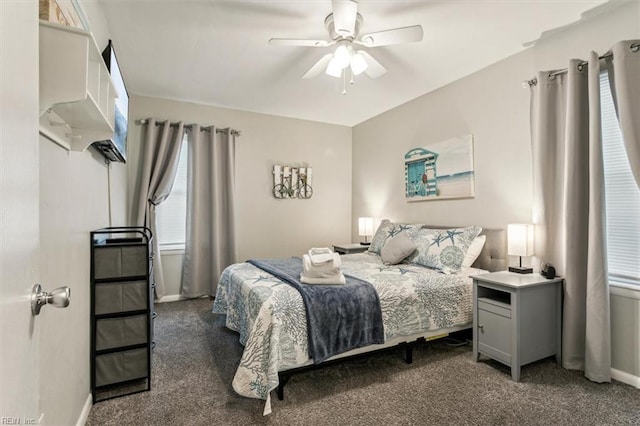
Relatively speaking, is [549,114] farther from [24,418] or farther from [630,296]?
[24,418]

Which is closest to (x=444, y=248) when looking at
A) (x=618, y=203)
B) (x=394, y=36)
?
(x=618, y=203)

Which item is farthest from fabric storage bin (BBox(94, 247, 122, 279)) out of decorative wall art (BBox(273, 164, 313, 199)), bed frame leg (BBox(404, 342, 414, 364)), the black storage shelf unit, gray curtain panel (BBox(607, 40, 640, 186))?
gray curtain panel (BBox(607, 40, 640, 186))

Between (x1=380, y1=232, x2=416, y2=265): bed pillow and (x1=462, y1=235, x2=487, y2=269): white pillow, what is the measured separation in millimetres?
523

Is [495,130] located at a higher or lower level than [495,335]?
higher

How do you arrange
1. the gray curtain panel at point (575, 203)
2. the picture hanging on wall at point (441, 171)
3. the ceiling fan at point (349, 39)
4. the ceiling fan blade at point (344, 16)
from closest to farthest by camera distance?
1. the ceiling fan blade at point (344, 16)
2. the ceiling fan at point (349, 39)
3. the gray curtain panel at point (575, 203)
4. the picture hanging on wall at point (441, 171)

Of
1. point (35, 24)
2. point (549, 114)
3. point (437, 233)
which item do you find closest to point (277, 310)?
point (35, 24)

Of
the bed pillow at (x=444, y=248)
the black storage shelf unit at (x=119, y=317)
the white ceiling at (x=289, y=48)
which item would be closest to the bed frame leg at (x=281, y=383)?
the black storage shelf unit at (x=119, y=317)

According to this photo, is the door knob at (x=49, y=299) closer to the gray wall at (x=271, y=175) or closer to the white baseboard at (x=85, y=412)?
the white baseboard at (x=85, y=412)

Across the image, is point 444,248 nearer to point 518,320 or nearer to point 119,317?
point 518,320

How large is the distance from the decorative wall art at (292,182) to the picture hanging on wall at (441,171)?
1.62 meters

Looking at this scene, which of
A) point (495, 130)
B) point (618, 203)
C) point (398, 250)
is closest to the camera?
point (618, 203)

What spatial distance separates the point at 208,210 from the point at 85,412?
2842 millimetres

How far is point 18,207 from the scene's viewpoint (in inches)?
26.3

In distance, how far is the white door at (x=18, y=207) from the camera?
0.60 m
